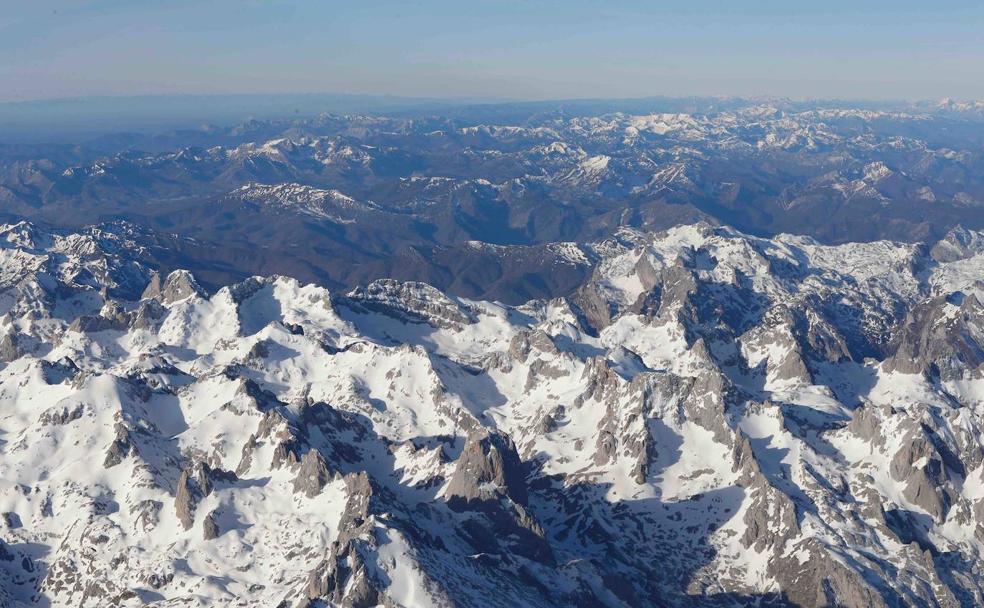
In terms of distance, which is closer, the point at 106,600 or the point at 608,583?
the point at 106,600

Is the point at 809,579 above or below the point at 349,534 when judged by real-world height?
below

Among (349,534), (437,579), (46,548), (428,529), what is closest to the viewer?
(437,579)

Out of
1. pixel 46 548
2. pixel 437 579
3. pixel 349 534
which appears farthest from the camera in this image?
pixel 46 548

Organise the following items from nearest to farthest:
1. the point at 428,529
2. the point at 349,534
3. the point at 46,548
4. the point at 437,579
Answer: the point at 437,579 → the point at 349,534 → the point at 428,529 → the point at 46,548

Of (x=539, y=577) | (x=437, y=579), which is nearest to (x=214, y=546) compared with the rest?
(x=437, y=579)

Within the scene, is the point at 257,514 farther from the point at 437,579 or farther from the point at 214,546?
the point at 437,579

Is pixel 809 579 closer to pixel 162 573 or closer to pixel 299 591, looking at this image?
pixel 299 591

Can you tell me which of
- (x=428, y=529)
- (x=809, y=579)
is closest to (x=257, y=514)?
(x=428, y=529)

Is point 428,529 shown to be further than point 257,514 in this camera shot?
No

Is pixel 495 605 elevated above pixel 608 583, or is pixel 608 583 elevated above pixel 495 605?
pixel 495 605
